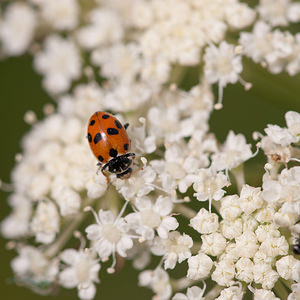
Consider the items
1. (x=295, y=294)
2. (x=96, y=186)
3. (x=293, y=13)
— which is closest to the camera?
(x=295, y=294)

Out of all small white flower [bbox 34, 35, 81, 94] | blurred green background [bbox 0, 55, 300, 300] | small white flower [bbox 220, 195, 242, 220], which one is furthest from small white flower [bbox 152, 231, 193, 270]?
small white flower [bbox 34, 35, 81, 94]

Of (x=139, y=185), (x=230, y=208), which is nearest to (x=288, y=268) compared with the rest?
(x=230, y=208)

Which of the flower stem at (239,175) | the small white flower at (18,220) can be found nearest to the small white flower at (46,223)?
the small white flower at (18,220)

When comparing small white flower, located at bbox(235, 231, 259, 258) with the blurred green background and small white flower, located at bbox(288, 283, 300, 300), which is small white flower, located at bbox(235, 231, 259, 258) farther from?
the blurred green background

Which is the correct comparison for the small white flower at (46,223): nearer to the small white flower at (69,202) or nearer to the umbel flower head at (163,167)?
the umbel flower head at (163,167)

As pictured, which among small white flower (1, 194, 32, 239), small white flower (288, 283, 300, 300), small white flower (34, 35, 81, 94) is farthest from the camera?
small white flower (34, 35, 81, 94)

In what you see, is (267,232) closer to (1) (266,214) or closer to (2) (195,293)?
(1) (266,214)

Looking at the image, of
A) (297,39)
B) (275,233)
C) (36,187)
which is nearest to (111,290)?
(36,187)
